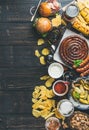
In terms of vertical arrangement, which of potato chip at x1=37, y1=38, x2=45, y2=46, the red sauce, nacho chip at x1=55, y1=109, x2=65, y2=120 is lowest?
nacho chip at x1=55, y1=109, x2=65, y2=120

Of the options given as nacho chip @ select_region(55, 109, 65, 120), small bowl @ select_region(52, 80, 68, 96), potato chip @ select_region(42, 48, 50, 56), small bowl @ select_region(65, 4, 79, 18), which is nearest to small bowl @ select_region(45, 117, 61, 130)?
nacho chip @ select_region(55, 109, 65, 120)

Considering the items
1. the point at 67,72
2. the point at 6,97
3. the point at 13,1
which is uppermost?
the point at 13,1

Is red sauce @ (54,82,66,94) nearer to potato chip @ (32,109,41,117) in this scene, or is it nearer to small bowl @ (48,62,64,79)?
small bowl @ (48,62,64,79)

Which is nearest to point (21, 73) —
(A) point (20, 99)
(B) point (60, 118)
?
(A) point (20, 99)

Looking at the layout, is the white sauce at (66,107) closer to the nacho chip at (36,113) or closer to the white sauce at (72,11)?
the nacho chip at (36,113)

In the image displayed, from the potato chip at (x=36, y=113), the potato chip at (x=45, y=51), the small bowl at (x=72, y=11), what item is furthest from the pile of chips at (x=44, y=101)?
the small bowl at (x=72, y=11)

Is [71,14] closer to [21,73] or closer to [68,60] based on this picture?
[68,60]
